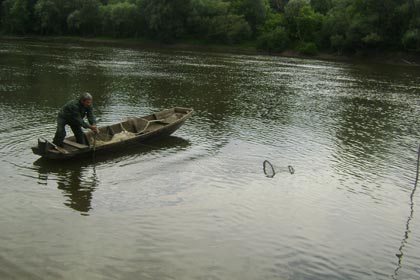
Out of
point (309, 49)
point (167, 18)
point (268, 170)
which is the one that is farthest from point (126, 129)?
point (167, 18)

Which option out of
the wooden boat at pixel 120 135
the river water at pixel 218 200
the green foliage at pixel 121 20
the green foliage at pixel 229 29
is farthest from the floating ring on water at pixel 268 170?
the green foliage at pixel 121 20

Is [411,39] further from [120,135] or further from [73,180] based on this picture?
[73,180]

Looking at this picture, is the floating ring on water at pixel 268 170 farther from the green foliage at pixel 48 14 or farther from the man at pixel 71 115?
the green foliage at pixel 48 14

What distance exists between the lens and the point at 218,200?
13.1 metres

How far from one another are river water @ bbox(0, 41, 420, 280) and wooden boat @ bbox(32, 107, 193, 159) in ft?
1.60

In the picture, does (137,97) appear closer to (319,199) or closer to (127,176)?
(127,176)

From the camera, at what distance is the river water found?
9711mm

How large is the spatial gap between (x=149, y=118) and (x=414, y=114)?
18741 mm

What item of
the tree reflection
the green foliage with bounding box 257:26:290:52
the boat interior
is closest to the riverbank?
the green foliage with bounding box 257:26:290:52

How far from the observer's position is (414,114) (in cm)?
2911

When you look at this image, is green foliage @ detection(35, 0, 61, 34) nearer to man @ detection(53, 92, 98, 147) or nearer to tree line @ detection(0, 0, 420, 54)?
tree line @ detection(0, 0, 420, 54)

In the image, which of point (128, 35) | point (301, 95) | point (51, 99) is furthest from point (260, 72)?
point (128, 35)

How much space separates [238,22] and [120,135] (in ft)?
263

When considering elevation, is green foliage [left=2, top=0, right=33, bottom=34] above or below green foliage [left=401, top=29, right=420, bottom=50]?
above
